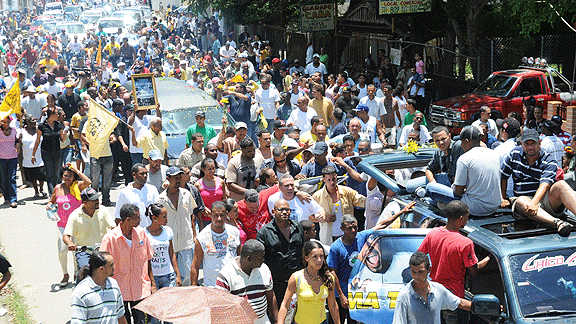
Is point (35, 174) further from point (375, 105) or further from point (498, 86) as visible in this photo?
point (498, 86)

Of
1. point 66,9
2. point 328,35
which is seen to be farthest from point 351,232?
point 66,9

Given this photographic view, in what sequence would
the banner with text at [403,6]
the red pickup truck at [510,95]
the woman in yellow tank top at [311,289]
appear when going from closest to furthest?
the woman in yellow tank top at [311,289] < the red pickup truck at [510,95] < the banner with text at [403,6]

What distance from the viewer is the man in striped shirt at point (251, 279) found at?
6414 millimetres

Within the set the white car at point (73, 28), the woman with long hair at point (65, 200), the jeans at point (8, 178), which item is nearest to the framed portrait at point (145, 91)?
the jeans at point (8, 178)

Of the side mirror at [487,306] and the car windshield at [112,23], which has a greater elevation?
the car windshield at [112,23]

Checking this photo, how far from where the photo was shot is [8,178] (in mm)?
13922

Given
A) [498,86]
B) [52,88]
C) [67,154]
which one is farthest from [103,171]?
[498,86]

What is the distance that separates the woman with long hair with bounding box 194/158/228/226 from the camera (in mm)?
9102

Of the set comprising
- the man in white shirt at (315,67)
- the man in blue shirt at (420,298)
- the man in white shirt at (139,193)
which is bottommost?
the man in blue shirt at (420,298)

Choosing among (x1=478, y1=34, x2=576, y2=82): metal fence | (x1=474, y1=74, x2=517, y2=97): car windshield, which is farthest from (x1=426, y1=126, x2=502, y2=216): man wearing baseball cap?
(x1=478, y1=34, x2=576, y2=82): metal fence

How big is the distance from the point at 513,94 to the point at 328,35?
39.8 ft

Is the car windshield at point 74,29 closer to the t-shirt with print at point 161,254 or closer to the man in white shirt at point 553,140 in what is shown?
the man in white shirt at point 553,140

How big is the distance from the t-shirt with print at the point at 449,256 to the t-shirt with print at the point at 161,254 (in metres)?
2.75

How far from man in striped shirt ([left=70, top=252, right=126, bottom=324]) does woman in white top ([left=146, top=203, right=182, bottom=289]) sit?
1306 mm
